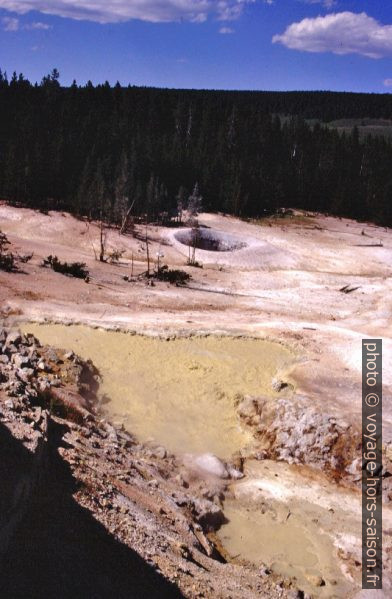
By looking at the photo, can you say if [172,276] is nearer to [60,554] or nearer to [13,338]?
[13,338]

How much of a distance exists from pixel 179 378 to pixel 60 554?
392 inches

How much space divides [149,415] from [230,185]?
110 ft

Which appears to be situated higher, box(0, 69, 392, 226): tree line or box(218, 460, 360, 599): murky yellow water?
box(0, 69, 392, 226): tree line

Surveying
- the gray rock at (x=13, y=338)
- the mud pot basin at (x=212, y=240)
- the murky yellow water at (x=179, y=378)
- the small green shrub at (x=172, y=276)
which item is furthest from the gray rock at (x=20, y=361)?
the mud pot basin at (x=212, y=240)

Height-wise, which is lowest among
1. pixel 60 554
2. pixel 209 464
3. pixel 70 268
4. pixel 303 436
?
pixel 209 464

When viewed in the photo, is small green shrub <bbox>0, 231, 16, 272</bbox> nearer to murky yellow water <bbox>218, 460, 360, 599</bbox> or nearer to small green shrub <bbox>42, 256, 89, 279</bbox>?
small green shrub <bbox>42, 256, 89, 279</bbox>

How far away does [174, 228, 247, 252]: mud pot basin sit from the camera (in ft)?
119

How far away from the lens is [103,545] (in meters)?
8.09

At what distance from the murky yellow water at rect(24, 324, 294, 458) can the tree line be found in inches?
769

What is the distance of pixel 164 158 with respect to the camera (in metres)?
48.8

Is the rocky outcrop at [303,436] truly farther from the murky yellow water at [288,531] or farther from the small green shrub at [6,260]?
the small green shrub at [6,260]

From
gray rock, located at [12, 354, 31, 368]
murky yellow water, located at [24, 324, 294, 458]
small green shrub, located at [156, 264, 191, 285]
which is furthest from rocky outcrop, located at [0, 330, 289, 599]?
small green shrub, located at [156, 264, 191, 285]

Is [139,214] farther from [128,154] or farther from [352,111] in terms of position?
[352,111]

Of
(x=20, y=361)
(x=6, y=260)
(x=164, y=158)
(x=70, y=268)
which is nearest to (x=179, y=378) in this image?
(x=20, y=361)
